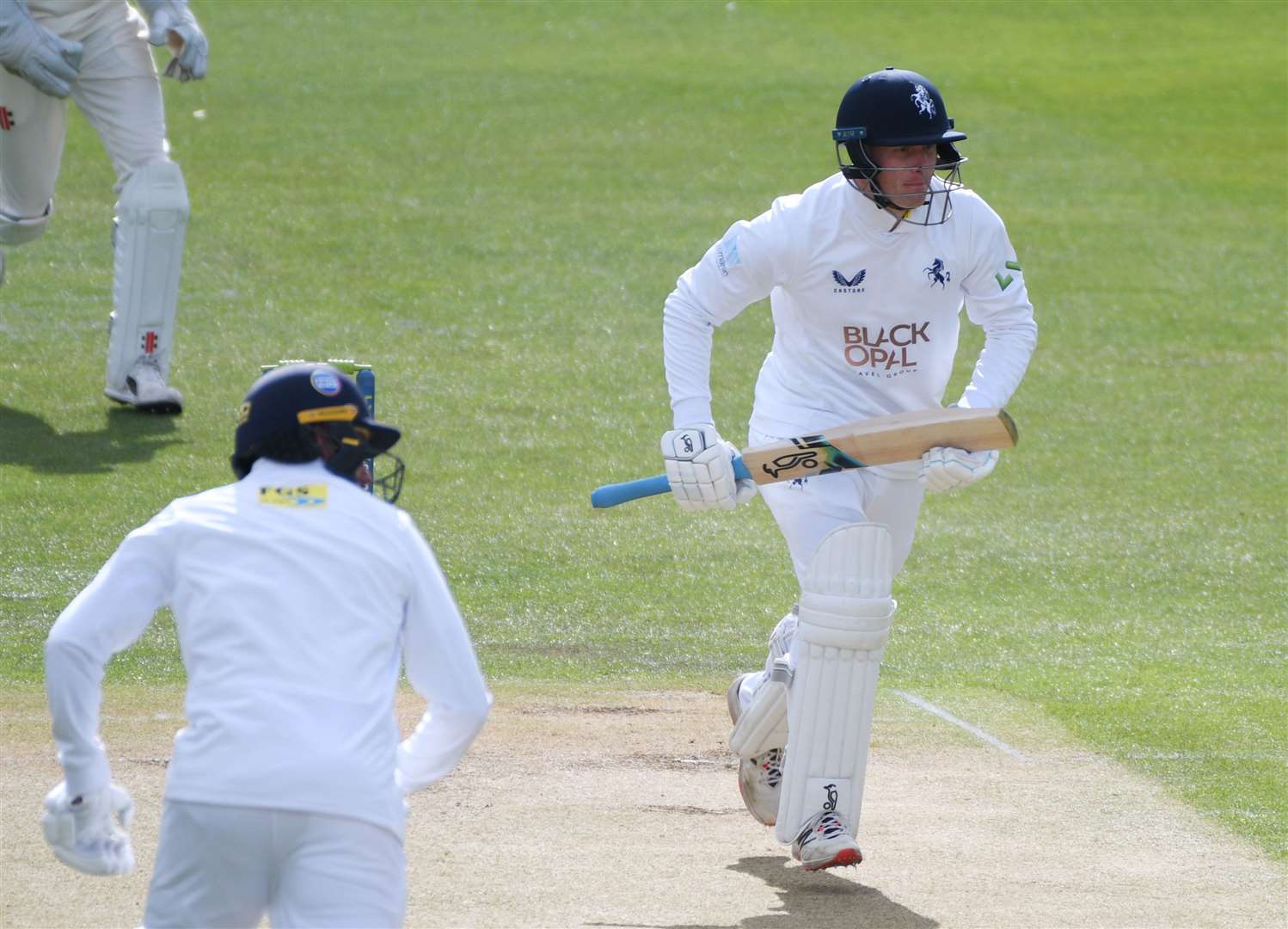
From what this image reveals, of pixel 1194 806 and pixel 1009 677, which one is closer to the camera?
pixel 1194 806

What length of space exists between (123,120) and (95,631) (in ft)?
20.7

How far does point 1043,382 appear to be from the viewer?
1092 cm

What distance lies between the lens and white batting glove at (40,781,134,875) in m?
3.11

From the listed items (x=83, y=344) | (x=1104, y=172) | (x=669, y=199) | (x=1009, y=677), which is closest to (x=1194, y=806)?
(x=1009, y=677)

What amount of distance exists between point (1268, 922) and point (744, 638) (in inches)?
117

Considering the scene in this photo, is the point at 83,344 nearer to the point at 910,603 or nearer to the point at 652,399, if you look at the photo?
the point at 652,399

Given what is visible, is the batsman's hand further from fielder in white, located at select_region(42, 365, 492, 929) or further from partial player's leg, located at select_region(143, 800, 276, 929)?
partial player's leg, located at select_region(143, 800, 276, 929)

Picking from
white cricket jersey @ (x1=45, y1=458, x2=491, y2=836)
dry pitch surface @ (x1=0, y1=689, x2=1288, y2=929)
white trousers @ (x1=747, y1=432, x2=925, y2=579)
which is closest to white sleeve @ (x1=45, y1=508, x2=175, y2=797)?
white cricket jersey @ (x1=45, y1=458, x2=491, y2=836)

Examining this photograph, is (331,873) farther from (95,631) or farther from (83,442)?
(83,442)

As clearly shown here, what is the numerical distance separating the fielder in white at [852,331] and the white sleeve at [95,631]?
1911 millimetres

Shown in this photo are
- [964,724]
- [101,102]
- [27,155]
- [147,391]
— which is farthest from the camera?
[147,391]

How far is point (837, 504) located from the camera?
4.83 metres

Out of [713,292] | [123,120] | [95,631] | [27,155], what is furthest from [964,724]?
[27,155]

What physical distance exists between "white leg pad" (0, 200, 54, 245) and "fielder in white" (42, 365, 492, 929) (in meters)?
6.67
